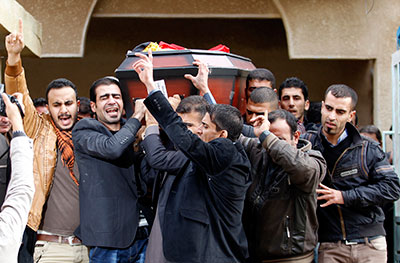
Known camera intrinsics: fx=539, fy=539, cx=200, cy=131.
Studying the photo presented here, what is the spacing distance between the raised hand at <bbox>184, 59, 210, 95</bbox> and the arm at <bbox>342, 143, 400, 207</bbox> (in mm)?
1073

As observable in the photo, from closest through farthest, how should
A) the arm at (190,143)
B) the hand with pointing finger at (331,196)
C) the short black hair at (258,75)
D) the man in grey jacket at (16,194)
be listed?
the man in grey jacket at (16,194)
the arm at (190,143)
the hand with pointing finger at (331,196)
the short black hair at (258,75)

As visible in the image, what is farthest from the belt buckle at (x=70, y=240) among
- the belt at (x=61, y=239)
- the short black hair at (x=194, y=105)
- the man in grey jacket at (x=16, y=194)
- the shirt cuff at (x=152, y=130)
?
the short black hair at (x=194, y=105)

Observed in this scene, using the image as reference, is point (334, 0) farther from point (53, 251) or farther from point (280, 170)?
point (53, 251)

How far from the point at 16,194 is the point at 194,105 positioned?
3.49 feet

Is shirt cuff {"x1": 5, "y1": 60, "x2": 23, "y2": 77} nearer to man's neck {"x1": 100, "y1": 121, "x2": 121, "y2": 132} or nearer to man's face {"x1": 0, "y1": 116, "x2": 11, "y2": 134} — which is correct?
man's neck {"x1": 100, "y1": 121, "x2": 121, "y2": 132}

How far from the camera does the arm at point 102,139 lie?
299 centimetres

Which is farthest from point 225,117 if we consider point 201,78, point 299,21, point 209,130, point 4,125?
point 299,21

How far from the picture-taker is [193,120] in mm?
2930

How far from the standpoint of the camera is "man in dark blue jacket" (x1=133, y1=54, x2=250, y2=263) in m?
2.61

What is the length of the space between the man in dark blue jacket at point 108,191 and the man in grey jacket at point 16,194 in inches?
28.2

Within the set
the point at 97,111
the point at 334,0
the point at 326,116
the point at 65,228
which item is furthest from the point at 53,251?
the point at 334,0

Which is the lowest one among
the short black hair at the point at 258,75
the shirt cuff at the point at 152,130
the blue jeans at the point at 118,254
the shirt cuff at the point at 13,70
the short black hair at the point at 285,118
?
the blue jeans at the point at 118,254

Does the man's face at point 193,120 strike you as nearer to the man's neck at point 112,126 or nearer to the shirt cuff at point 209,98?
the shirt cuff at point 209,98

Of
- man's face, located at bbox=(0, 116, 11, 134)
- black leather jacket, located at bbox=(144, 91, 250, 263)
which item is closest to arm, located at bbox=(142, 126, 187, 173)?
black leather jacket, located at bbox=(144, 91, 250, 263)
